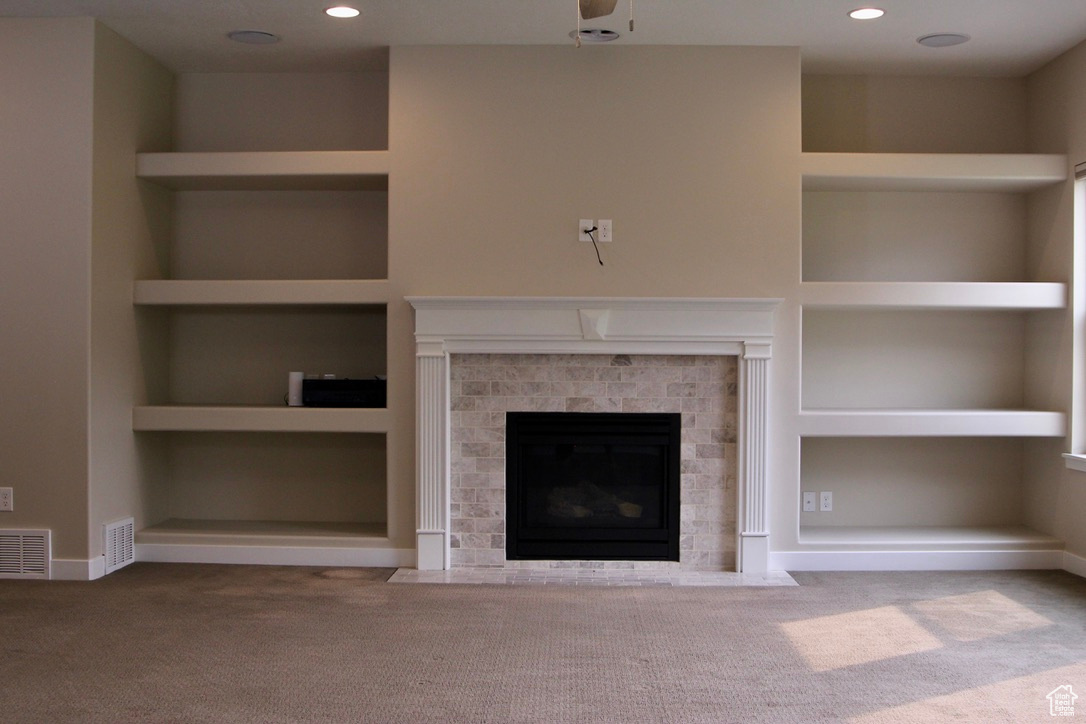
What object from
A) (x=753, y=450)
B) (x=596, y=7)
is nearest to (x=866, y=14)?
(x=753, y=450)

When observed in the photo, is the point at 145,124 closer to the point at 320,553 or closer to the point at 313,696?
the point at 320,553

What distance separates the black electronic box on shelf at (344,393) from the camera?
4.70 m

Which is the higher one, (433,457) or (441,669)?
(433,457)

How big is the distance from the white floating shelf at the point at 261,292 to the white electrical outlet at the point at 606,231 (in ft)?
3.44

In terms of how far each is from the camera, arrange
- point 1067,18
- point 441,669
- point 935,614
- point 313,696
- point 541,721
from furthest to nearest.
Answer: point 1067,18, point 935,614, point 441,669, point 313,696, point 541,721

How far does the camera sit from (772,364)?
4520 millimetres

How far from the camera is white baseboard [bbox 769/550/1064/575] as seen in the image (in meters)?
4.54

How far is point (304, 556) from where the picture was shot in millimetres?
4605

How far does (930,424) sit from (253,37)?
364 centimetres

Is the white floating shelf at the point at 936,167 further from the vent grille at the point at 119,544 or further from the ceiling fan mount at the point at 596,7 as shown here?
the vent grille at the point at 119,544

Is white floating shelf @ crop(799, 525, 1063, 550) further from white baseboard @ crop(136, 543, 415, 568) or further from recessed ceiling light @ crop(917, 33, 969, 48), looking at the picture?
recessed ceiling light @ crop(917, 33, 969, 48)

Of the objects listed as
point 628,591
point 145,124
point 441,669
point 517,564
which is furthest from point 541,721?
point 145,124

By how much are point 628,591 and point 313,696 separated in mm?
1658

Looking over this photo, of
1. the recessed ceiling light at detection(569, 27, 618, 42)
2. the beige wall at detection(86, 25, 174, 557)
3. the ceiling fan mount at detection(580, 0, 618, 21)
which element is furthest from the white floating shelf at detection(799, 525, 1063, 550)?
the beige wall at detection(86, 25, 174, 557)
